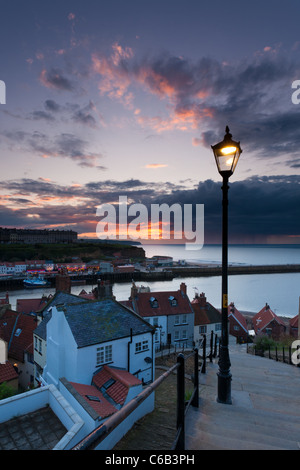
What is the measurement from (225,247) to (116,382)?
11222 millimetres

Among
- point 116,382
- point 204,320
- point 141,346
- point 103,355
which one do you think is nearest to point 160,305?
point 204,320

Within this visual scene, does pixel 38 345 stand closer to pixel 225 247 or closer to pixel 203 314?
pixel 225 247

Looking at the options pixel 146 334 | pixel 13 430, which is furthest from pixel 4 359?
pixel 13 430

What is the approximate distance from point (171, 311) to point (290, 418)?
2799 cm

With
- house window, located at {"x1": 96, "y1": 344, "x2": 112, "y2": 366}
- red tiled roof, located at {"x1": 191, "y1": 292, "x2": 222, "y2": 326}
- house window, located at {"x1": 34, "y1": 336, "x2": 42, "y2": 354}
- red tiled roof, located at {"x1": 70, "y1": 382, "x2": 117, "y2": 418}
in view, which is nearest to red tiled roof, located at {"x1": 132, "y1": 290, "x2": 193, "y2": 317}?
red tiled roof, located at {"x1": 191, "y1": 292, "x2": 222, "y2": 326}

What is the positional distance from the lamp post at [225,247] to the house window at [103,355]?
446 inches

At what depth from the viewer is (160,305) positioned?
32500 mm

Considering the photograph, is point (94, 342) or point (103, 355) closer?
point (94, 342)

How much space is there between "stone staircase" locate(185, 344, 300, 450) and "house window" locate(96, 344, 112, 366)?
943 cm

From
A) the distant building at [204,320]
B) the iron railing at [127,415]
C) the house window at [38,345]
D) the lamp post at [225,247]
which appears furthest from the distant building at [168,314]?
the iron railing at [127,415]

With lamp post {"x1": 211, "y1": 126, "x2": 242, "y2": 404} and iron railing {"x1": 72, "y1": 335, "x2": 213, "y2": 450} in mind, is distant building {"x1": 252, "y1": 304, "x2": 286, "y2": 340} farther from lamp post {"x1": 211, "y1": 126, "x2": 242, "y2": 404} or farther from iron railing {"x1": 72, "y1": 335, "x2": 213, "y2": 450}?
iron railing {"x1": 72, "y1": 335, "x2": 213, "y2": 450}

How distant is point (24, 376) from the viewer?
22094 mm

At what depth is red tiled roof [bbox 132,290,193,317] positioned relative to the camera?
31.3 meters
